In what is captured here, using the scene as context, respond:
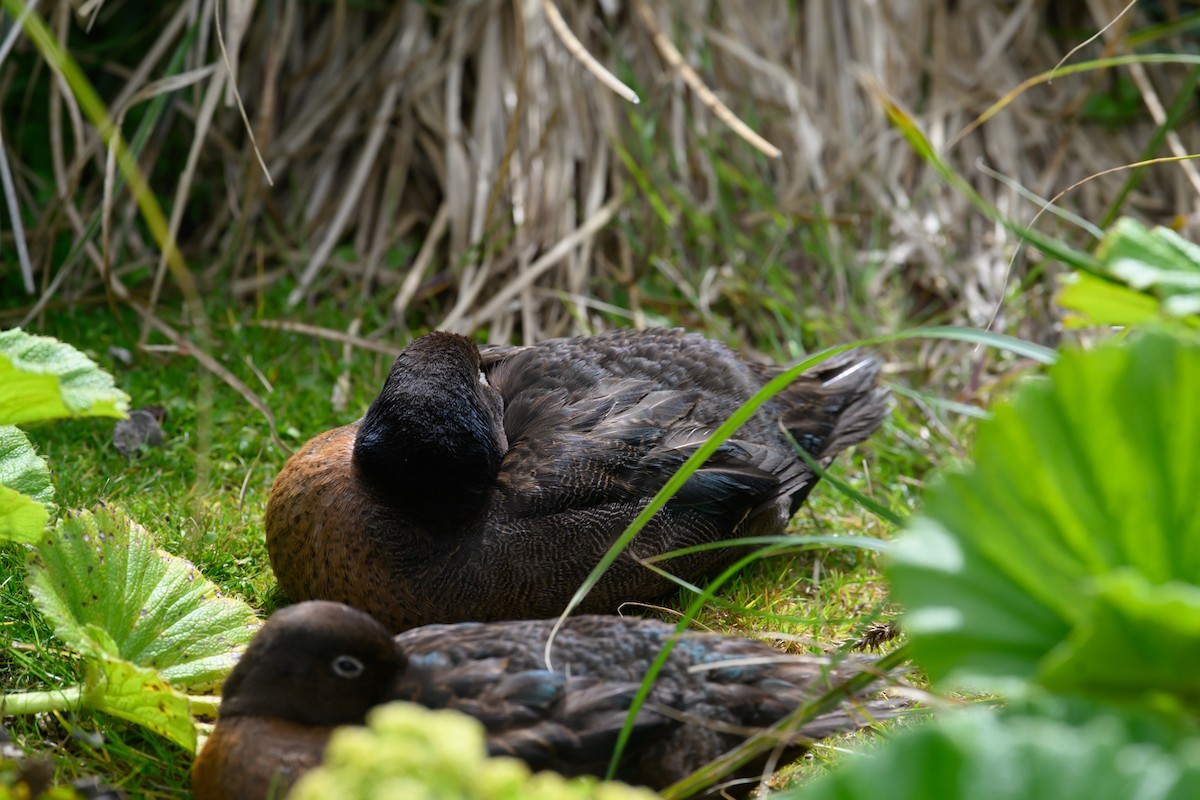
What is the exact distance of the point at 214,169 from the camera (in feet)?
18.5

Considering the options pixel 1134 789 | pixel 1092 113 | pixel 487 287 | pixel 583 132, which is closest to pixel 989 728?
pixel 1134 789

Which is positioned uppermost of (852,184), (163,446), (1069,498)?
(1069,498)

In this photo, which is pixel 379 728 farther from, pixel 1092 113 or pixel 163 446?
pixel 1092 113

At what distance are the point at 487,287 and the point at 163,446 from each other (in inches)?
65.8

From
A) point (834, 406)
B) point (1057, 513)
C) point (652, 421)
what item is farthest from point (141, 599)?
point (834, 406)

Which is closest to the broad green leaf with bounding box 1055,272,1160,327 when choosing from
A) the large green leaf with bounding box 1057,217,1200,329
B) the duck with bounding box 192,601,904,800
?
the large green leaf with bounding box 1057,217,1200,329

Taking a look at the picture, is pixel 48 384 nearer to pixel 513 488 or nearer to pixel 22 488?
pixel 22 488

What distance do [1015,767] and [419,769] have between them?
71 cm

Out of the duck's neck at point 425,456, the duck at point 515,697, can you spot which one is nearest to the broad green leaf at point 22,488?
the duck at point 515,697

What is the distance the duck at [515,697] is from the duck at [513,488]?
25.8 inches

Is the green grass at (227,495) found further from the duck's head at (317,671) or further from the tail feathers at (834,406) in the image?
the duck's head at (317,671)

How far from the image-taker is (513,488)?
3.47m

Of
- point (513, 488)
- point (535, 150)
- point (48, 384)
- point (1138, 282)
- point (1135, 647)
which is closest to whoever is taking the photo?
point (1135, 647)

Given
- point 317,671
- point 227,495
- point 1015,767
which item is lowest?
point 227,495
